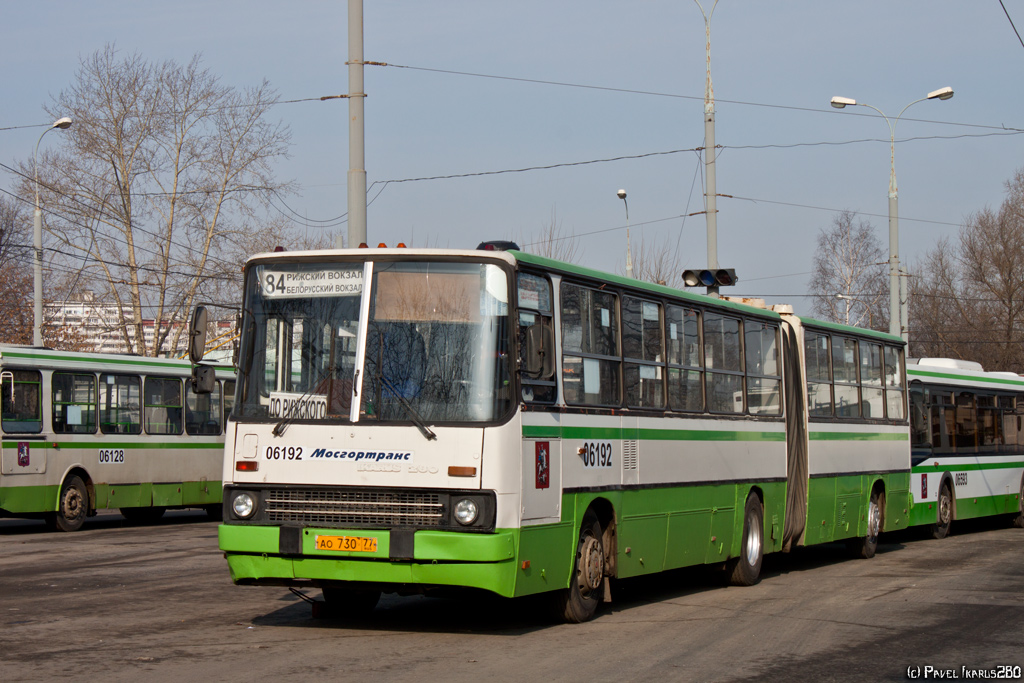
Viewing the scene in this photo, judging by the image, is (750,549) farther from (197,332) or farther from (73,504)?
(73,504)

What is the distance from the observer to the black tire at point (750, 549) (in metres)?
14.1

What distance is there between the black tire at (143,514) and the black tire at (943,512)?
1439 centimetres

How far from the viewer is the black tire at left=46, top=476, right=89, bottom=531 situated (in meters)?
21.6

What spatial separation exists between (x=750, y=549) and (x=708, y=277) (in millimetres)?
3906

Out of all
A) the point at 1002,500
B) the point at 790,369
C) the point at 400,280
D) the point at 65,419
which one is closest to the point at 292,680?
the point at 400,280

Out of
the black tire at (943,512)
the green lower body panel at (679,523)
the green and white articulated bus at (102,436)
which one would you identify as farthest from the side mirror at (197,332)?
the black tire at (943,512)

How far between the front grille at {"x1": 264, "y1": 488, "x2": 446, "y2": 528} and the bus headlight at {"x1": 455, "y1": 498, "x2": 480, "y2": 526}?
14cm

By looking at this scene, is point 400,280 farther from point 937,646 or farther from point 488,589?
point 937,646

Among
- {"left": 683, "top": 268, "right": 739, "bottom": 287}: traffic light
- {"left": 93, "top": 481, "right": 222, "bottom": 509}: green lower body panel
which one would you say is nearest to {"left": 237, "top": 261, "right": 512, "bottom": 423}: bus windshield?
{"left": 683, "top": 268, "right": 739, "bottom": 287}: traffic light

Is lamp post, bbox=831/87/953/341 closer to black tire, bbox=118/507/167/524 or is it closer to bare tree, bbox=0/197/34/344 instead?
black tire, bbox=118/507/167/524

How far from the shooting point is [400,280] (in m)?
9.61

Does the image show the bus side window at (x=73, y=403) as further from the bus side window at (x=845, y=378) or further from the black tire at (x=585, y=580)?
the black tire at (x=585, y=580)

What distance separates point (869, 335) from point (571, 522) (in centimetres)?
925

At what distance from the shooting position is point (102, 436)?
22406 mm
